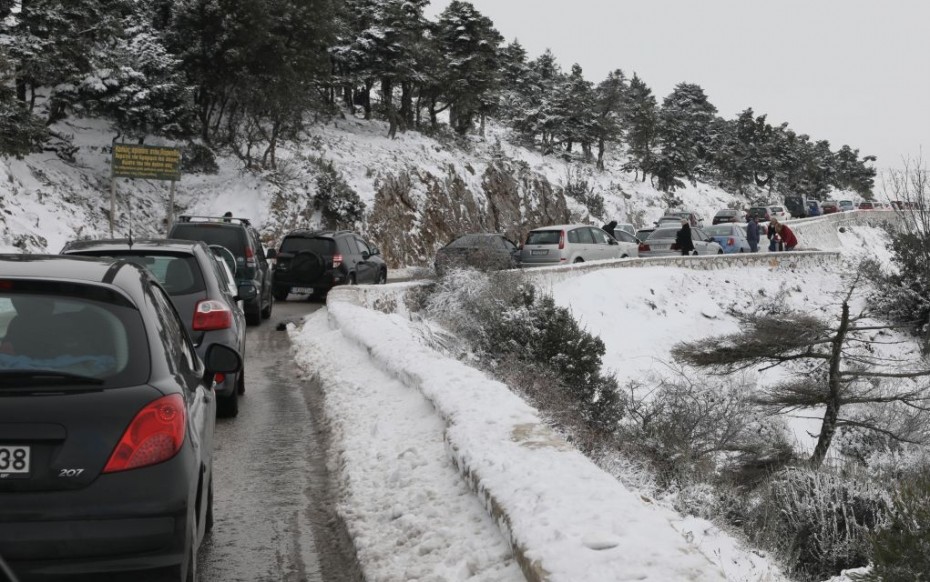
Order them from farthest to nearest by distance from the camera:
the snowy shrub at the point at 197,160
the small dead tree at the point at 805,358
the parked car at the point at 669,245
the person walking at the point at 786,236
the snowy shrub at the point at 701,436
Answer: the snowy shrub at the point at 197,160
the person walking at the point at 786,236
the parked car at the point at 669,245
the small dead tree at the point at 805,358
the snowy shrub at the point at 701,436

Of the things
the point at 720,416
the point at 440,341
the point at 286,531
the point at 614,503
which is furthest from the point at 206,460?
the point at 720,416

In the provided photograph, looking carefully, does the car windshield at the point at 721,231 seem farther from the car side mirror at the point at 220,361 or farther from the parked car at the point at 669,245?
the car side mirror at the point at 220,361

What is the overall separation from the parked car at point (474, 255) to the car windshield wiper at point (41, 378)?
65.1 feet

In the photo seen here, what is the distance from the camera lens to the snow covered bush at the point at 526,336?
55.6ft

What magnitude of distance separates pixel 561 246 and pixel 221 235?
1414 cm

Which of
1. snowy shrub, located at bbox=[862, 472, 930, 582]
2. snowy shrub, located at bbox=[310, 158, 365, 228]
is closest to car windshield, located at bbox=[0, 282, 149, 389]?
snowy shrub, located at bbox=[862, 472, 930, 582]

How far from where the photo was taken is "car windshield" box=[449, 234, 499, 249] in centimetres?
2444

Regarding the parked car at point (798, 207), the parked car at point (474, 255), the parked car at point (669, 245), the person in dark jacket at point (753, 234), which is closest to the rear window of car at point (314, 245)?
the parked car at point (474, 255)

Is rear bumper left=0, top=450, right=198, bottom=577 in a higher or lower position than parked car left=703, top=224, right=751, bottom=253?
lower

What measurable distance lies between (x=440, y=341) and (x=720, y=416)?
24.7 feet

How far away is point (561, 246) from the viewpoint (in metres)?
27.9

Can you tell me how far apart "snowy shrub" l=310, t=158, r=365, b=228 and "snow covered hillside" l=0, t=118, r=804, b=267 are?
0.95ft

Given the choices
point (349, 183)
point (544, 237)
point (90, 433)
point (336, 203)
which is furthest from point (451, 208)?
point (90, 433)

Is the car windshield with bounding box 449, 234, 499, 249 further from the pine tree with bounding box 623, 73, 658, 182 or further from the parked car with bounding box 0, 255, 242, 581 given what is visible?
the pine tree with bounding box 623, 73, 658, 182
